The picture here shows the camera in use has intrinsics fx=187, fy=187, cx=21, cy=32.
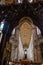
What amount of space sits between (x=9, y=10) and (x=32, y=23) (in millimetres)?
334

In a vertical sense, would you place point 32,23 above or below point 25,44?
above

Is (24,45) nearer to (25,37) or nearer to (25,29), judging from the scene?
(25,37)

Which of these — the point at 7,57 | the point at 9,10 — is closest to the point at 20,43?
the point at 7,57

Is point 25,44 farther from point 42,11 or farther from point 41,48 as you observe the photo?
point 42,11

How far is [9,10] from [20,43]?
17.4 inches

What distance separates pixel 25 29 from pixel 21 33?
75 millimetres

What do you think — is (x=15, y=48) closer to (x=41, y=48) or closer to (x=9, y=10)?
(x=41, y=48)

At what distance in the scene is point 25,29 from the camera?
2.40 m

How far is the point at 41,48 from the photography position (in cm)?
240

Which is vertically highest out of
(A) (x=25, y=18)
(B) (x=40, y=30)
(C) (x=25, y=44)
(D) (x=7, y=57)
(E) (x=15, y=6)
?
(E) (x=15, y=6)

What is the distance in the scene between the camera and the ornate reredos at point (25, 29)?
236 centimetres

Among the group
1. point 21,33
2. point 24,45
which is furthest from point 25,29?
point 24,45

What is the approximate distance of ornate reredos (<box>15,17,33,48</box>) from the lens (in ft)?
7.74

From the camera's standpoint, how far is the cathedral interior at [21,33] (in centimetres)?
231
